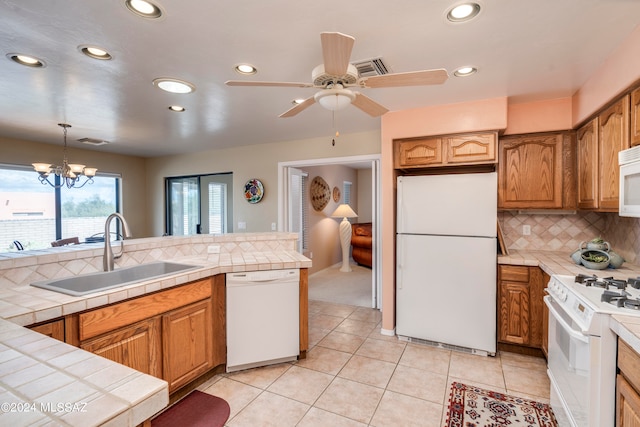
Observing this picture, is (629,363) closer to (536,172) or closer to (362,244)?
(536,172)

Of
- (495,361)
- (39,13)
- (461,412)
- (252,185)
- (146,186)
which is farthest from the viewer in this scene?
(146,186)

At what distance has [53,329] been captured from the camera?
1.45 m

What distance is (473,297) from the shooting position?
107 inches

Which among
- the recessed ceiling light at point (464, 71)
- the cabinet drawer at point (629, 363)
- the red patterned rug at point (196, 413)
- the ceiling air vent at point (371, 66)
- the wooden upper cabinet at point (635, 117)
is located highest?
the recessed ceiling light at point (464, 71)

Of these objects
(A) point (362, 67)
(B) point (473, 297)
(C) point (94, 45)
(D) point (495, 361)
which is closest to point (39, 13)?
(C) point (94, 45)

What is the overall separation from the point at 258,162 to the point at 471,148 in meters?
3.09

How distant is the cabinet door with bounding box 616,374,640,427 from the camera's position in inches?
46.1

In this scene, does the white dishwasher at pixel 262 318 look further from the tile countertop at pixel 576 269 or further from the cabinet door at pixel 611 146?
the cabinet door at pixel 611 146

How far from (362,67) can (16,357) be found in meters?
2.24

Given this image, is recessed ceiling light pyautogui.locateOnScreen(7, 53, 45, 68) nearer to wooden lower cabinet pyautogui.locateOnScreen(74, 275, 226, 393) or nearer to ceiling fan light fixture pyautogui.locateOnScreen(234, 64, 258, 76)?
ceiling fan light fixture pyautogui.locateOnScreen(234, 64, 258, 76)

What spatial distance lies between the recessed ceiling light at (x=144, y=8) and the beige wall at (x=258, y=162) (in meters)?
2.80

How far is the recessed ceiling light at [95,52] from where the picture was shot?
1.84 meters

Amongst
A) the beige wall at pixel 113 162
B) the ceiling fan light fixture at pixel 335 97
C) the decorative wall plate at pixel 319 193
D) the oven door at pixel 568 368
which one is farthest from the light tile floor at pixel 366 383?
the beige wall at pixel 113 162

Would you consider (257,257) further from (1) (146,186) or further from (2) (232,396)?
(1) (146,186)
